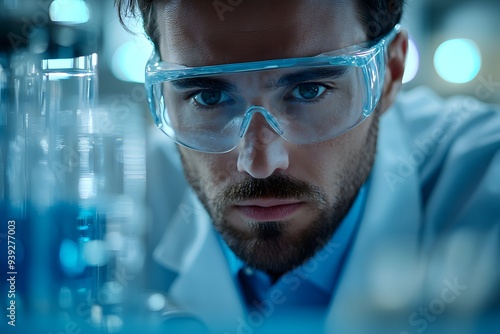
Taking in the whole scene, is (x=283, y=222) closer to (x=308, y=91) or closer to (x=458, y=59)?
(x=308, y=91)

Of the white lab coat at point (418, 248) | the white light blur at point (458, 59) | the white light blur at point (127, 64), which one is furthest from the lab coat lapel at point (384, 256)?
the white light blur at point (458, 59)

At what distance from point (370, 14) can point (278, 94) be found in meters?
0.25

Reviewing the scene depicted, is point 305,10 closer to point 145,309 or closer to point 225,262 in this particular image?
point 225,262

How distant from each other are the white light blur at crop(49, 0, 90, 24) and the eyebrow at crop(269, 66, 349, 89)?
61 centimetres

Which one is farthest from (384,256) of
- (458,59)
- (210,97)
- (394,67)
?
(458,59)

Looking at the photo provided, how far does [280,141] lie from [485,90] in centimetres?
149

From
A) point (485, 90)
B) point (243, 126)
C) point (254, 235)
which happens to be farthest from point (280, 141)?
point (485, 90)

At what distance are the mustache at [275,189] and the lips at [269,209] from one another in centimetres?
1

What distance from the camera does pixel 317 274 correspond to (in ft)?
3.72

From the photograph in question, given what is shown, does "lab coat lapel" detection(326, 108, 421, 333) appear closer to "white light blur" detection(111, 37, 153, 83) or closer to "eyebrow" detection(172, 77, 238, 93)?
"eyebrow" detection(172, 77, 238, 93)

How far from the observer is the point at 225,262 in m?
1.19

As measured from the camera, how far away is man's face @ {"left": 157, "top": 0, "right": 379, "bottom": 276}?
811 millimetres

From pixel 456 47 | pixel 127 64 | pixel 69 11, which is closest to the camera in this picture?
pixel 69 11

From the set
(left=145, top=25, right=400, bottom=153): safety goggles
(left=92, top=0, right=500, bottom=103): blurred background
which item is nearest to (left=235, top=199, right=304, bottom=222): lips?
(left=145, top=25, right=400, bottom=153): safety goggles
